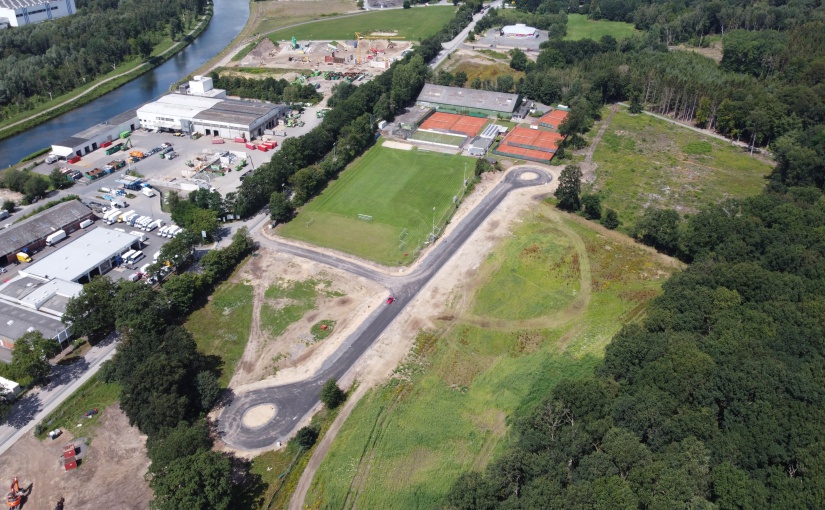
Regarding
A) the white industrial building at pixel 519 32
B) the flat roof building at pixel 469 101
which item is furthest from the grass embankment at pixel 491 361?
the white industrial building at pixel 519 32

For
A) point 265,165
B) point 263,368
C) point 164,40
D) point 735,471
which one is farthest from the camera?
point 164,40

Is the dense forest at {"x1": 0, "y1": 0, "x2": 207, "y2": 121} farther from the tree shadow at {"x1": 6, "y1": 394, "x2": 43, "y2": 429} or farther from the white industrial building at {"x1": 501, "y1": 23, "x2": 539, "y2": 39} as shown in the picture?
the white industrial building at {"x1": 501, "y1": 23, "x2": 539, "y2": 39}

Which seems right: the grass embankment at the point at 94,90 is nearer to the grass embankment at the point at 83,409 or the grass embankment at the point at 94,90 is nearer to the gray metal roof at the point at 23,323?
the gray metal roof at the point at 23,323

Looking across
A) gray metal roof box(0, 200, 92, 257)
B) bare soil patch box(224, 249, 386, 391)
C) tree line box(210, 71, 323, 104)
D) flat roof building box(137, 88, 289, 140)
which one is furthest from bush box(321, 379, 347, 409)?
tree line box(210, 71, 323, 104)

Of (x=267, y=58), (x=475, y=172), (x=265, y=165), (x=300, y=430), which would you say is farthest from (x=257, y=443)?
(x=267, y=58)

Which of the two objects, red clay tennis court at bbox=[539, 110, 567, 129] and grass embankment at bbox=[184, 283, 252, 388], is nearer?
grass embankment at bbox=[184, 283, 252, 388]

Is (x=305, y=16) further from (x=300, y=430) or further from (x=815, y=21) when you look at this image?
(x=300, y=430)
